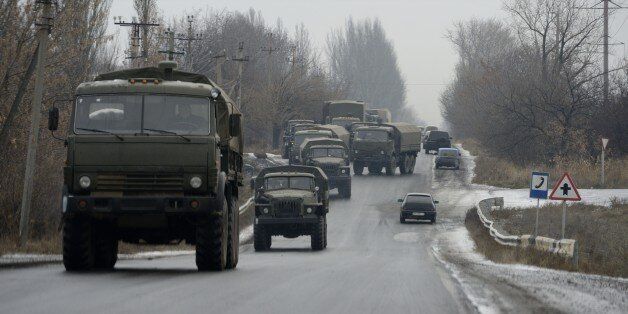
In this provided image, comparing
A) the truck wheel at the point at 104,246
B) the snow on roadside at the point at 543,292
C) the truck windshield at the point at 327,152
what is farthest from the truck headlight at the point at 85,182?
the truck windshield at the point at 327,152

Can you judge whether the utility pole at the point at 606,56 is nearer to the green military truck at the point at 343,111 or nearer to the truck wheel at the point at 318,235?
the green military truck at the point at 343,111

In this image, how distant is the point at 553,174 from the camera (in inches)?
2452

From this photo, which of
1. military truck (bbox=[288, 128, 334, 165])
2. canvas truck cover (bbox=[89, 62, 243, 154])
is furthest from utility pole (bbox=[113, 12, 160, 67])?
canvas truck cover (bbox=[89, 62, 243, 154])

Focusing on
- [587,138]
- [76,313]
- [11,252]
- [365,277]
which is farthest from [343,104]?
[76,313]

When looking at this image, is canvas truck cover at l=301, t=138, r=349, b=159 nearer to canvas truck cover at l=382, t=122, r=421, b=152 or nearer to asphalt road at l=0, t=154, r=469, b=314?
canvas truck cover at l=382, t=122, r=421, b=152

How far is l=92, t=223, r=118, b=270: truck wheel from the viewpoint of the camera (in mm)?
16531

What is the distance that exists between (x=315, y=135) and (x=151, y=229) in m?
44.1

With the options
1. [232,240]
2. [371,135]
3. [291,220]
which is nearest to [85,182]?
[232,240]

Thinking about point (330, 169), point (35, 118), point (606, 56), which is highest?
point (606, 56)

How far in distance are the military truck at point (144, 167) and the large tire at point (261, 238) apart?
15.6m

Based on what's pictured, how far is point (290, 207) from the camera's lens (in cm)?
3172

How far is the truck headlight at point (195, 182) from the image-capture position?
15.3 m

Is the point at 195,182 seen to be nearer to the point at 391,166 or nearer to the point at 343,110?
the point at 391,166

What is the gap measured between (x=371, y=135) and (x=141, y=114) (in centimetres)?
4739
